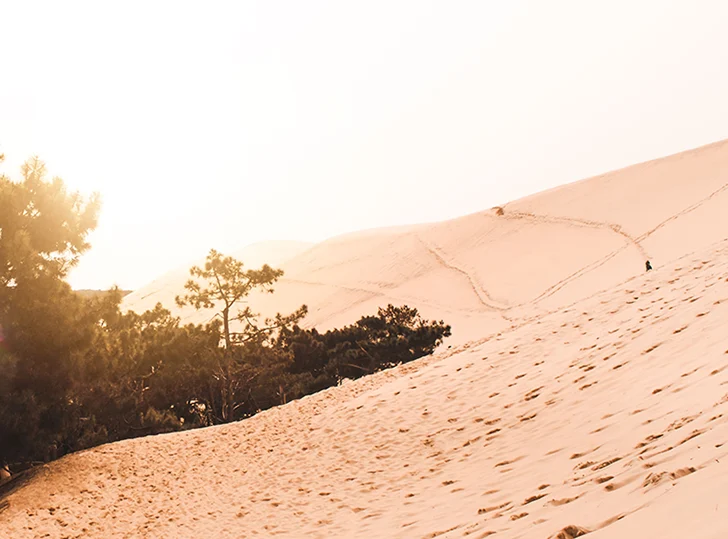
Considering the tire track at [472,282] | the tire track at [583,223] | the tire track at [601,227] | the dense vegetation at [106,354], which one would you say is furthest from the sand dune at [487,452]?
the tire track at [583,223]

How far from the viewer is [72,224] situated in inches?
648

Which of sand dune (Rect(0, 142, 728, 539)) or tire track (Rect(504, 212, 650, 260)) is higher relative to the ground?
tire track (Rect(504, 212, 650, 260))

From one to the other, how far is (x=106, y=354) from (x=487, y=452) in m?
10.7

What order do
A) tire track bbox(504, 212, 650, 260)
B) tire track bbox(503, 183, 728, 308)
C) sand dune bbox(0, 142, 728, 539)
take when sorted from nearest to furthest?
1. sand dune bbox(0, 142, 728, 539)
2. tire track bbox(503, 183, 728, 308)
3. tire track bbox(504, 212, 650, 260)

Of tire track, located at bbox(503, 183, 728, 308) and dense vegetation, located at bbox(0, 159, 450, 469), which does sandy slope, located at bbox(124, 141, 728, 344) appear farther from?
dense vegetation, located at bbox(0, 159, 450, 469)

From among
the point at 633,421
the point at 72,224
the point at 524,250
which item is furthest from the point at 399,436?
the point at 524,250

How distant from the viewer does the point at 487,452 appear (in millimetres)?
9727

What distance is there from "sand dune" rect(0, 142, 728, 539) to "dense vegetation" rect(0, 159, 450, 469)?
5.71ft

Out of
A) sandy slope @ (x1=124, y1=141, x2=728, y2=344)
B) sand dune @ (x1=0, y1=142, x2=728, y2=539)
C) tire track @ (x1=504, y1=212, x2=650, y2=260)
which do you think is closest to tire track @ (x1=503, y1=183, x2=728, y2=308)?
tire track @ (x1=504, y1=212, x2=650, y2=260)

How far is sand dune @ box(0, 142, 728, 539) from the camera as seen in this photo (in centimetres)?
509

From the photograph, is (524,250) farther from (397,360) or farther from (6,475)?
(6,475)

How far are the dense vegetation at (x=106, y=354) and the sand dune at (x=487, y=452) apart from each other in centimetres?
174

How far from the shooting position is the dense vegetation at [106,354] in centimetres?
1521

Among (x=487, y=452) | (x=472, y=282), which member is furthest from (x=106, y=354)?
(x=472, y=282)
